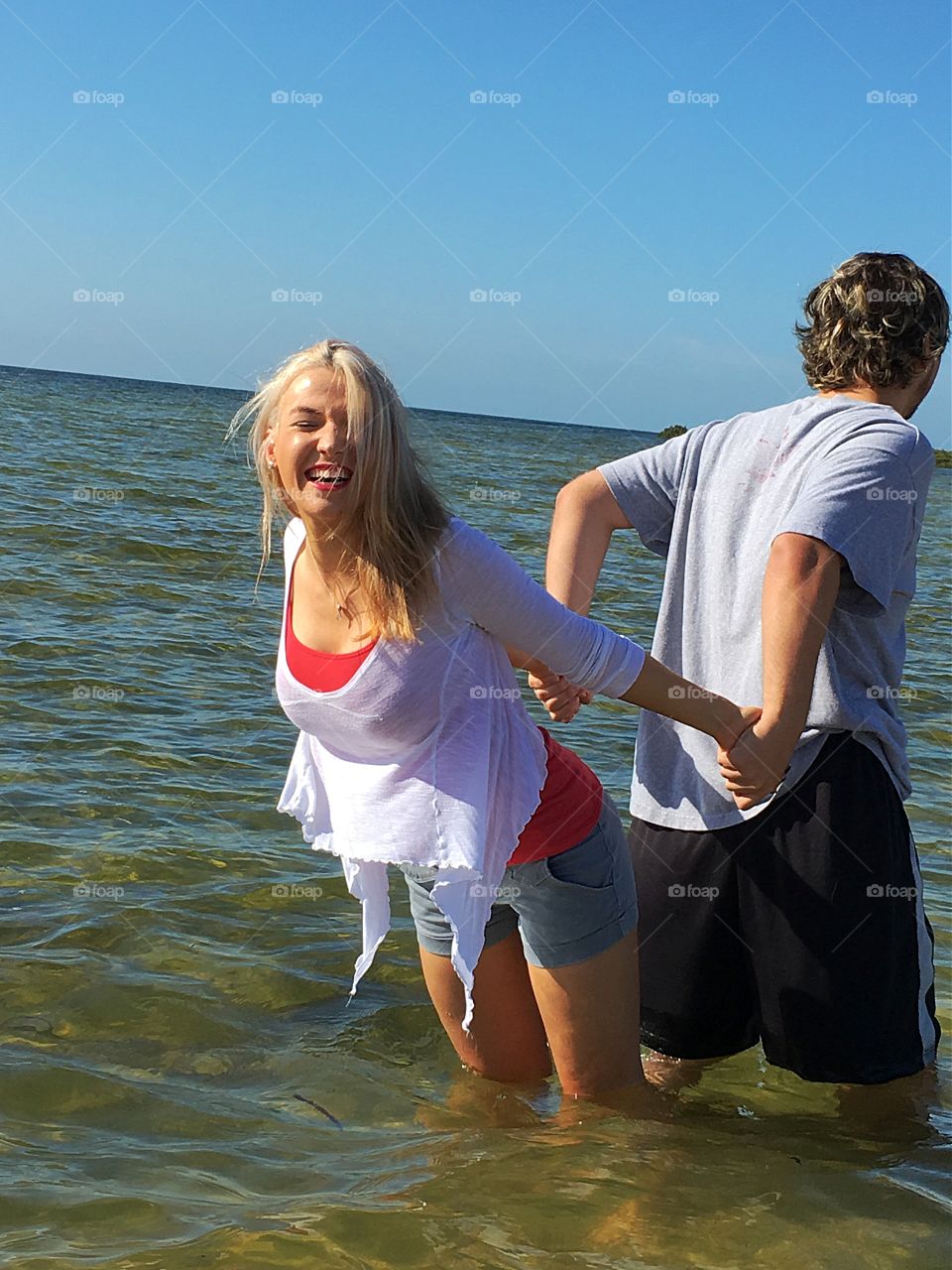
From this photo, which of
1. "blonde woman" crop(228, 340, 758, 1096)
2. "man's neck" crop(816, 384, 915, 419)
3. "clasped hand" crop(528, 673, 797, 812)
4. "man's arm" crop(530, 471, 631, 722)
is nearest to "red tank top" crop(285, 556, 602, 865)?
"blonde woman" crop(228, 340, 758, 1096)

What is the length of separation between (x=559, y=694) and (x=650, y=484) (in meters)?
0.62

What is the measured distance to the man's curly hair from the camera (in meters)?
2.83

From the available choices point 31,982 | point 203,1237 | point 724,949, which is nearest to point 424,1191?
point 203,1237

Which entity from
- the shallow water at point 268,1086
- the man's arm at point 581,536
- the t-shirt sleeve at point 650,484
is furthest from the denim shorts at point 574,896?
the t-shirt sleeve at point 650,484

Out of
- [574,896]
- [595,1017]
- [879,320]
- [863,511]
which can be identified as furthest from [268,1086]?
[879,320]

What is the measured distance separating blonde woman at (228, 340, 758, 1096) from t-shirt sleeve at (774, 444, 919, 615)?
0.40 m

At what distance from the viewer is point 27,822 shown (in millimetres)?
5688

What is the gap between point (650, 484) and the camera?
3.23 m

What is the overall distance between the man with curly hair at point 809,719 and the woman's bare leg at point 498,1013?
34 cm

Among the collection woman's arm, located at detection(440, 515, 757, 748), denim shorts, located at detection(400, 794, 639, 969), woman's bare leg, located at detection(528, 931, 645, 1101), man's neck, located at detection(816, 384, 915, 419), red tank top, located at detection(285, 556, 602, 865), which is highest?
man's neck, located at detection(816, 384, 915, 419)

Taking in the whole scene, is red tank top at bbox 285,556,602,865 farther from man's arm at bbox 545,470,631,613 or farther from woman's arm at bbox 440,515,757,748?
man's arm at bbox 545,470,631,613

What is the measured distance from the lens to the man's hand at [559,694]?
9.61 ft

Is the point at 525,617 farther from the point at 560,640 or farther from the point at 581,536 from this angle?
the point at 581,536

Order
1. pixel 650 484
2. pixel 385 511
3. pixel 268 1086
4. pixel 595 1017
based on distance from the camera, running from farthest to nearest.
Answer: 1. pixel 268 1086
2. pixel 650 484
3. pixel 595 1017
4. pixel 385 511
